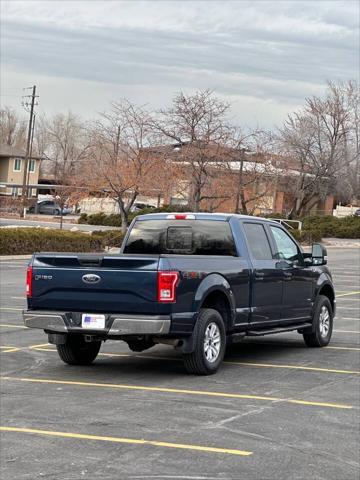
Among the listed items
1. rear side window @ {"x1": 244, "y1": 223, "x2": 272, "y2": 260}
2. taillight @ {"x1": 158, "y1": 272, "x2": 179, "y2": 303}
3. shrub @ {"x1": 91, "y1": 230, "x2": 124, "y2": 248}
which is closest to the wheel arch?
taillight @ {"x1": 158, "y1": 272, "x2": 179, "y2": 303}

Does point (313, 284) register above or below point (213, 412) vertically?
above

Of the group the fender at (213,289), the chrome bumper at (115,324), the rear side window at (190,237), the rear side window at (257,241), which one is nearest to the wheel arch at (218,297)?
the fender at (213,289)

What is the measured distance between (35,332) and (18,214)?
63.5m

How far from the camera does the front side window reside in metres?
12.8

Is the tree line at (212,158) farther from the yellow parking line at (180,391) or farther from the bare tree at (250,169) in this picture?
the yellow parking line at (180,391)

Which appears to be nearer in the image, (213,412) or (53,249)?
(213,412)

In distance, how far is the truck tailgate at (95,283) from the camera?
1022 centimetres

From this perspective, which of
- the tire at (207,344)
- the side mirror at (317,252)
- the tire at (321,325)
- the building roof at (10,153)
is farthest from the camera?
the building roof at (10,153)

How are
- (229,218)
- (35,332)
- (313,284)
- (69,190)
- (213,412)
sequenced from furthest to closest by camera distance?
1. (69,190)
2. (35,332)
3. (313,284)
4. (229,218)
5. (213,412)

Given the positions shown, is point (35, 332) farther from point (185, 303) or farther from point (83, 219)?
point (83, 219)

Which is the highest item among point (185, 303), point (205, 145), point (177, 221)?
point (205, 145)

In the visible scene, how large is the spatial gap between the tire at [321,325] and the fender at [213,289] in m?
2.52

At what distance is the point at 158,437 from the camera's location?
295 inches

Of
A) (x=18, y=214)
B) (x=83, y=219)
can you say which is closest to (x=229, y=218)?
(x=83, y=219)
